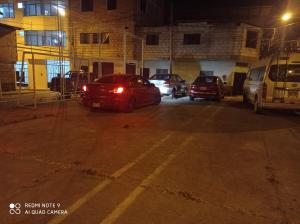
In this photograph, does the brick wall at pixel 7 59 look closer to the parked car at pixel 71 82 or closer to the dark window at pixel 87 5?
the parked car at pixel 71 82

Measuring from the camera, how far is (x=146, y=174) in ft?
15.9

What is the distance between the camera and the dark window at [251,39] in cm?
2717

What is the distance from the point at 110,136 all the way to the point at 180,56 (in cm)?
2222

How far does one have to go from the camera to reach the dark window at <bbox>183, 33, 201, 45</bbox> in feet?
91.2

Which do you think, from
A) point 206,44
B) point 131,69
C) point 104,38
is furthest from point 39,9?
point 206,44

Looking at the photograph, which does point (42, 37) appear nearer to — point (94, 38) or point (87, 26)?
point (87, 26)

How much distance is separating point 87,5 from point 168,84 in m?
16.3

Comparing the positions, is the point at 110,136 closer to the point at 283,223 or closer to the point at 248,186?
the point at 248,186

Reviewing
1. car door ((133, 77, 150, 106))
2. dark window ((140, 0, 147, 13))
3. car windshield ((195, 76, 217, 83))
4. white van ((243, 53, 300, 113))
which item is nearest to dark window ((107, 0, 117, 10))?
dark window ((140, 0, 147, 13))

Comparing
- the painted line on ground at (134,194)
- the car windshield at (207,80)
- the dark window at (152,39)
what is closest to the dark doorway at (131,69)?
the dark window at (152,39)

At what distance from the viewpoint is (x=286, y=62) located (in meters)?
11.5

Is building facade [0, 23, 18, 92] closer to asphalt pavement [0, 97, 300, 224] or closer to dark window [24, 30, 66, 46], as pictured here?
dark window [24, 30, 66, 46]

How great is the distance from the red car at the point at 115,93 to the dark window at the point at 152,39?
17329 mm

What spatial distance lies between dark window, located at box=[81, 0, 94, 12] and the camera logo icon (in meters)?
Result: 28.4
